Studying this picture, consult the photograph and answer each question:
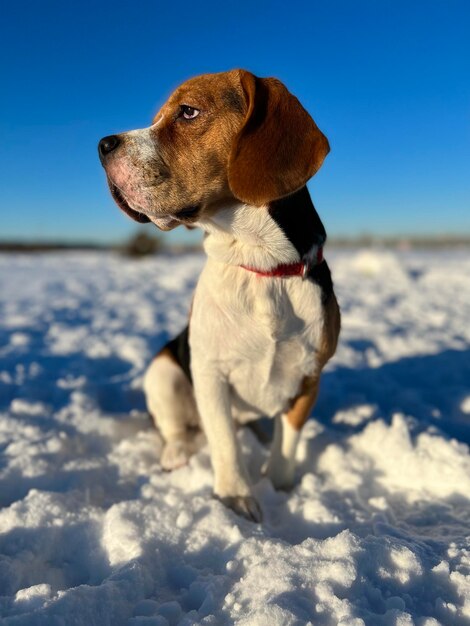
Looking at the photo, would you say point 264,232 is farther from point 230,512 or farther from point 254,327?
point 230,512

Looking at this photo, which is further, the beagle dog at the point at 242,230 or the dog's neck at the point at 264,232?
the dog's neck at the point at 264,232

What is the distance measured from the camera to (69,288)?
355 inches

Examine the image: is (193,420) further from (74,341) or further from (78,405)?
(74,341)

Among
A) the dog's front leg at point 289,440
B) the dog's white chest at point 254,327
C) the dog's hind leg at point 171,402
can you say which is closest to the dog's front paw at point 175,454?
the dog's hind leg at point 171,402

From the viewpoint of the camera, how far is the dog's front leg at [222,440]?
2461 millimetres

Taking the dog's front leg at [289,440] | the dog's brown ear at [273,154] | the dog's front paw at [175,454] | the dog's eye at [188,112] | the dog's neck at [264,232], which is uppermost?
the dog's eye at [188,112]

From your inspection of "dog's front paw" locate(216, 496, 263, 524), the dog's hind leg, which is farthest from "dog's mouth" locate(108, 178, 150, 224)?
"dog's front paw" locate(216, 496, 263, 524)

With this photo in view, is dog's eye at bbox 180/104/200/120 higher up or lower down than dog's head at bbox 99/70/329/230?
higher up

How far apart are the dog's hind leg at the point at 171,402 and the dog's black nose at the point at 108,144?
1.37 meters

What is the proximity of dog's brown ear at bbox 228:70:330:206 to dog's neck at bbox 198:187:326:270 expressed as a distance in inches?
5.3

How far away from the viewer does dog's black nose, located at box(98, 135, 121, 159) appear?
2.17 m

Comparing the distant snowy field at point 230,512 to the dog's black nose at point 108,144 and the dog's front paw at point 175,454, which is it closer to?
the dog's front paw at point 175,454

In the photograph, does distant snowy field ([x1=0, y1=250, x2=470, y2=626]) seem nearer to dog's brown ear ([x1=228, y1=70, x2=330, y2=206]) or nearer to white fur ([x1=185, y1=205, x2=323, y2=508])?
white fur ([x1=185, y1=205, x2=323, y2=508])

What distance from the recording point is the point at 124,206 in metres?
2.33
